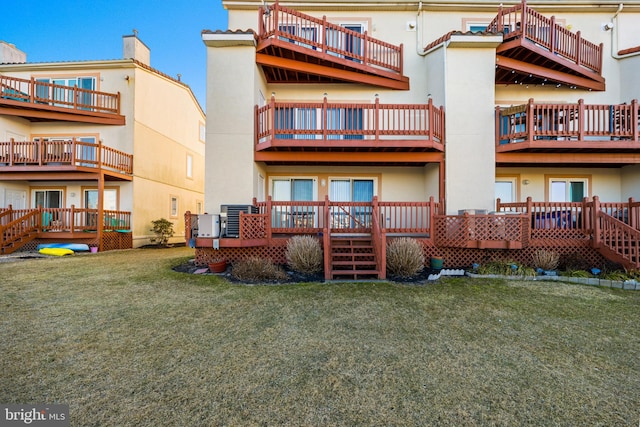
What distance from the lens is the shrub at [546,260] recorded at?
7758mm

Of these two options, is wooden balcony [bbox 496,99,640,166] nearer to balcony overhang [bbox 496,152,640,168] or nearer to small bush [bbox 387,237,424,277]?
balcony overhang [bbox 496,152,640,168]

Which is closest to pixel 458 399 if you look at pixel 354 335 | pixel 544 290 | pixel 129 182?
pixel 354 335

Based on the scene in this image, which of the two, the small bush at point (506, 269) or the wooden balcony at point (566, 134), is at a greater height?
the wooden balcony at point (566, 134)

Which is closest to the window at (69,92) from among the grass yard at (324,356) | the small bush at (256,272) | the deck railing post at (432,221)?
the grass yard at (324,356)

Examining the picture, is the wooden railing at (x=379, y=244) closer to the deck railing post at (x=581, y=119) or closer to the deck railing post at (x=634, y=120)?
the deck railing post at (x=581, y=119)

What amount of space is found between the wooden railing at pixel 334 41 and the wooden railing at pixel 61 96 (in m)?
10.3

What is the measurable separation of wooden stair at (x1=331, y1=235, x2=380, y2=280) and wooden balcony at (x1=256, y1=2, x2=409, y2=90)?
245 inches

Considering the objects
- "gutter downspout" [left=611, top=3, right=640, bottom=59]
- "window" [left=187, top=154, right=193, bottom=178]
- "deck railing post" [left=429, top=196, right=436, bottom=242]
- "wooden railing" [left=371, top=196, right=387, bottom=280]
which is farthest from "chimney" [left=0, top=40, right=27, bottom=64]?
"gutter downspout" [left=611, top=3, right=640, bottom=59]

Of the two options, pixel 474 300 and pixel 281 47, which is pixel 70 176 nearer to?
pixel 281 47

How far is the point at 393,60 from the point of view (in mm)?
10758

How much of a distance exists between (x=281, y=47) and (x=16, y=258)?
1282cm

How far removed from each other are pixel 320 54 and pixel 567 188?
1129 centimetres

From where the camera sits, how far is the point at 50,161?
1259 centimetres

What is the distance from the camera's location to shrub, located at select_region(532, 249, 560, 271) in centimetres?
776
